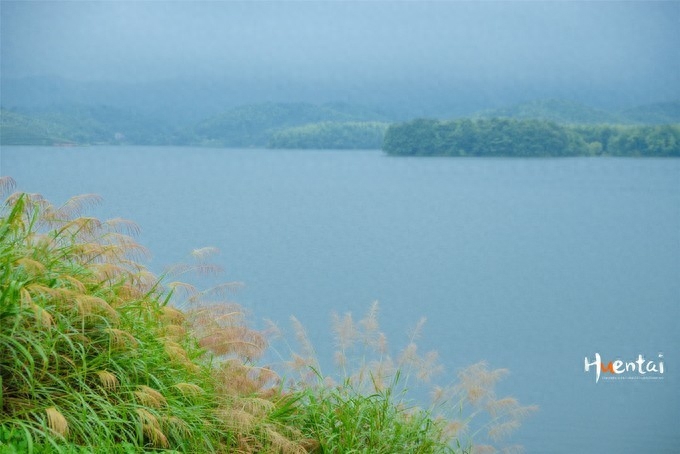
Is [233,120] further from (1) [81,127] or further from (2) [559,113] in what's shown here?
(2) [559,113]

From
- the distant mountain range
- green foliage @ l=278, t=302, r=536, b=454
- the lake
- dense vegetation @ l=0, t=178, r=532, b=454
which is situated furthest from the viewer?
the distant mountain range

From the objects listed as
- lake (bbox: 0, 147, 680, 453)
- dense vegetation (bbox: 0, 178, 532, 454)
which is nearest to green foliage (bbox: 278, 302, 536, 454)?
dense vegetation (bbox: 0, 178, 532, 454)

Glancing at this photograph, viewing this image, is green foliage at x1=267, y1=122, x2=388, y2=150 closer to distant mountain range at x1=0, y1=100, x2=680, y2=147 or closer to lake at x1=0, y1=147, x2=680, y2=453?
distant mountain range at x1=0, y1=100, x2=680, y2=147

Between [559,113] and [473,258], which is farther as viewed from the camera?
[559,113]

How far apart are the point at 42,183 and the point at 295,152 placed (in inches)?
530

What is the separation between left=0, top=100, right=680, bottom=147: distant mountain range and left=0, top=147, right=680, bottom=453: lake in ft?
3.36

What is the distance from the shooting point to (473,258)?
11312 mm

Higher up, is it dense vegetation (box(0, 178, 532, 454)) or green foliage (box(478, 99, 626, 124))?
green foliage (box(478, 99, 626, 124))

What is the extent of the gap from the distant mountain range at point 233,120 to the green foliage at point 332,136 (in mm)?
57

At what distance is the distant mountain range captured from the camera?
52.6 feet

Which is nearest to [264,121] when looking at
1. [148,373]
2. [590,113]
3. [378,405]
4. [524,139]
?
[524,139]

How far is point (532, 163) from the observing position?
26.8m

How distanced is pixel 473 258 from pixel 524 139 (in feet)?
47.6

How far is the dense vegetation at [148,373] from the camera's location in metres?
2.64
